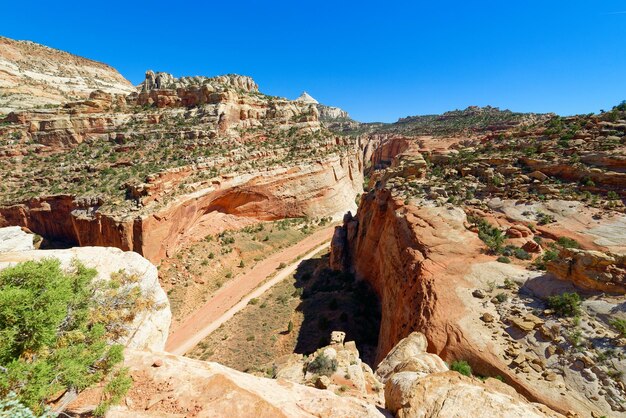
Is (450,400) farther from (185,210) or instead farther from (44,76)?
(44,76)

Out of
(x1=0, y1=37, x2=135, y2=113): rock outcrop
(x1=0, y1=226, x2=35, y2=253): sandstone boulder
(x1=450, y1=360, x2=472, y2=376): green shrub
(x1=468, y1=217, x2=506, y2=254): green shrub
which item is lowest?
(x1=0, y1=226, x2=35, y2=253): sandstone boulder

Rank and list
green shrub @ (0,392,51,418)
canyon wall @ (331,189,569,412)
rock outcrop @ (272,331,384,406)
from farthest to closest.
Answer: canyon wall @ (331,189,569,412) < rock outcrop @ (272,331,384,406) < green shrub @ (0,392,51,418)

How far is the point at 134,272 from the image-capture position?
10.7m

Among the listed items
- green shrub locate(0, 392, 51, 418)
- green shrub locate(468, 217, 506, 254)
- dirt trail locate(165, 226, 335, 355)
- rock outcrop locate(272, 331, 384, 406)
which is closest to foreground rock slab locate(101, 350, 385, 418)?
rock outcrop locate(272, 331, 384, 406)

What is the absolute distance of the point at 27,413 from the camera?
433 cm

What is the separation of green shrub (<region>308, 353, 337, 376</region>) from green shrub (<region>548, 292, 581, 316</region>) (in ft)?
29.6

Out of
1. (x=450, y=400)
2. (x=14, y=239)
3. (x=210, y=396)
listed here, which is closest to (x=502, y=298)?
(x=450, y=400)

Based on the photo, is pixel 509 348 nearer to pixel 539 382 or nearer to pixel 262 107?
pixel 539 382

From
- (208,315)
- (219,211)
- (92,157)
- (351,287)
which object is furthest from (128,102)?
(351,287)

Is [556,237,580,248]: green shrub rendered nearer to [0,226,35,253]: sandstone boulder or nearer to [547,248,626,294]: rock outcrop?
[547,248,626,294]: rock outcrop

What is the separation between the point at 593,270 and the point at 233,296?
23912 mm

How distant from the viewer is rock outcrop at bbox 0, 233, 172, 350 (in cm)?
946

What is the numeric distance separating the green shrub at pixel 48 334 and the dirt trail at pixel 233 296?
562 inches

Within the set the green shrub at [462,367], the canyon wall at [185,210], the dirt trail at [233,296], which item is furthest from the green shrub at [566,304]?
the canyon wall at [185,210]
